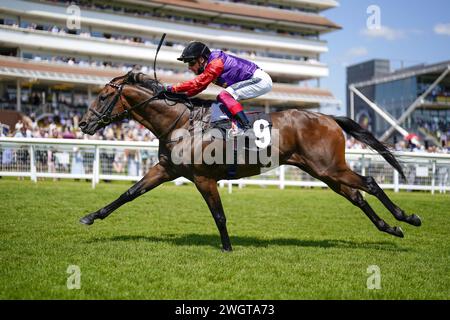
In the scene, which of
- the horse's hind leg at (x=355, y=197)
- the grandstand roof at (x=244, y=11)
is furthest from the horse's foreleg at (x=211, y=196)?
the grandstand roof at (x=244, y=11)

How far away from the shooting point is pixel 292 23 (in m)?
44.5

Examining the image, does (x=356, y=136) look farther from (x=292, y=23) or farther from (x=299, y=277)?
(x=292, y=23)

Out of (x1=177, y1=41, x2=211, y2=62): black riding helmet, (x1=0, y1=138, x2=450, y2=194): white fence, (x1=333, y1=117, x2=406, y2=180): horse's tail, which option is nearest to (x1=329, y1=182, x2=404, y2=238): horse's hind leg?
(x1=333, y1=117, x2=406, y2=180): horse's tail

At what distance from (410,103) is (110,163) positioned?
29889mm

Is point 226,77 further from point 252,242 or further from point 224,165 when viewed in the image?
→ point 252,242

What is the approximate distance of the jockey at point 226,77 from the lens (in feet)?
19.8

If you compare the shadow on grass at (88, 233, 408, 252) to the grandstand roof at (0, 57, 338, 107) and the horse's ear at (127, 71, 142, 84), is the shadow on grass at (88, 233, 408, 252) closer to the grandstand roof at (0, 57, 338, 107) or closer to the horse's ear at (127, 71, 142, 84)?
the horse's ear at (127, 71, 142, 84)

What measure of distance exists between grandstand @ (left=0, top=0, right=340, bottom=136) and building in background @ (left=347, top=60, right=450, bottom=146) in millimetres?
3946

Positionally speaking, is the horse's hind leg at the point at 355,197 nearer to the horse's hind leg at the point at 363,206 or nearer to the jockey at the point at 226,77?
the horse's hind leg at the point at 363,206

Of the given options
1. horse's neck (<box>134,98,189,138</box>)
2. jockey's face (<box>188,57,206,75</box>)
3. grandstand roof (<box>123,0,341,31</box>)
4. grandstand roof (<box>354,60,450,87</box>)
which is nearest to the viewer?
jockey's face (<box>188,57,206,75</box>)

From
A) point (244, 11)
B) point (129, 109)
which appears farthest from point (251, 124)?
point (244, 11)

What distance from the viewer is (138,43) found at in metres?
37.9

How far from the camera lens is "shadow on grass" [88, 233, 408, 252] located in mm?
6402
